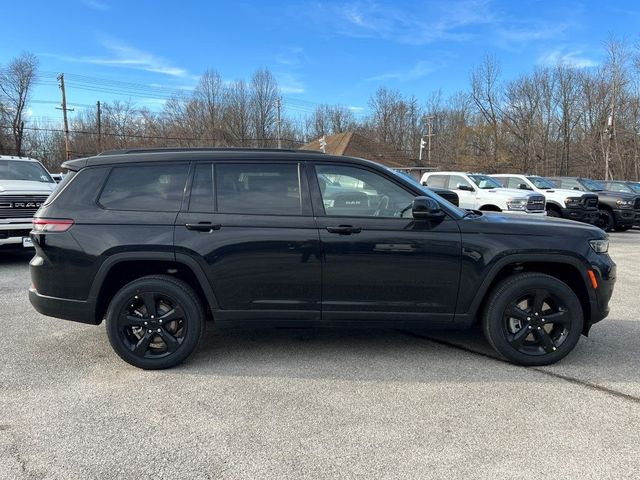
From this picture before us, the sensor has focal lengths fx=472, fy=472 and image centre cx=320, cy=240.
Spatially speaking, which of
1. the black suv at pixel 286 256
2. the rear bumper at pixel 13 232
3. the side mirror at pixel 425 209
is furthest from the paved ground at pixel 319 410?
the rear bumper at pixel 13 232

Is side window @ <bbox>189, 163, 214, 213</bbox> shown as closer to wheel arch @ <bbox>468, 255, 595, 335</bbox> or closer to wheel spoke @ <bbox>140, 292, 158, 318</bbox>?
wheel spoke @ <bbox>140, 292, 158, 318</bbox>

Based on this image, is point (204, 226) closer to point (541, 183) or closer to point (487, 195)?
point (487, 195)

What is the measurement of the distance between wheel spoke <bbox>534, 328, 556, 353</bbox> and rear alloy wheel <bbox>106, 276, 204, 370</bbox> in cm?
289

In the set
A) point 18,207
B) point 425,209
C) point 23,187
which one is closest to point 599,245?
point 425,209

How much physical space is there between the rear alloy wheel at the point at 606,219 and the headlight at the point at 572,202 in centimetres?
147

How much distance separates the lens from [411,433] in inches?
119

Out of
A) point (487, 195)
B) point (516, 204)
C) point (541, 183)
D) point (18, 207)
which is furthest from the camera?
point (541, 183)

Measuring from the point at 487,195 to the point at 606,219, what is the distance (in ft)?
16.9

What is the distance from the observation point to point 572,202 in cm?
1534

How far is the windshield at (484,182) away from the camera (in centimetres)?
1511

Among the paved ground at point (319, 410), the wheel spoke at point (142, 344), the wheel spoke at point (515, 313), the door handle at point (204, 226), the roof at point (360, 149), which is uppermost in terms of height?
the roof at point (360, 149)

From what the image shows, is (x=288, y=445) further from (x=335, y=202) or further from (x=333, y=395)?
(x=335, y=202)

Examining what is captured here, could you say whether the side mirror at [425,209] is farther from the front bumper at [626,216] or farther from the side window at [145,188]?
the front bumper at [626,216]

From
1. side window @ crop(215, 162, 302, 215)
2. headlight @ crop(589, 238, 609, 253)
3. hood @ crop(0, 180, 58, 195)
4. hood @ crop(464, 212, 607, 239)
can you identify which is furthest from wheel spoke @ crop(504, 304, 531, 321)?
hood @ crop(0, 180, 58, 195)
